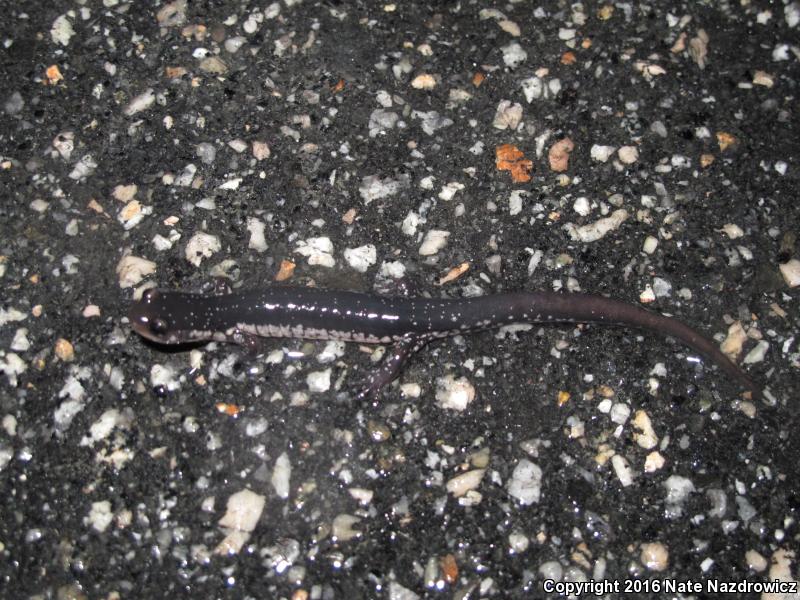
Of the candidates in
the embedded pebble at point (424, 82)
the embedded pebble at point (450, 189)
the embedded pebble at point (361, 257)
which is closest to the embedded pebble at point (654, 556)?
the embedded pebble at point (361, 257)

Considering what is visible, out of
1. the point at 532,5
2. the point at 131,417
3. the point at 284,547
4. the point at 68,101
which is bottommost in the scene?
the point at 284,547

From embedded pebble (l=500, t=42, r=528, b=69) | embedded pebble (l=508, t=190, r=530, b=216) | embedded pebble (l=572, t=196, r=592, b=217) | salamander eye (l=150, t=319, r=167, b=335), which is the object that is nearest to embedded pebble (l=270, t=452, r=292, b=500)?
salamander eye (l=150, t=319, r=167, b=335)

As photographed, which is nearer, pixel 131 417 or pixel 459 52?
pixel 131 417

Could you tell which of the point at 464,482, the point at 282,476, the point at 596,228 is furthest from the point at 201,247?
the point at 596,228

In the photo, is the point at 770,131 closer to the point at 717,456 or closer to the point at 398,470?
the point at 717,456

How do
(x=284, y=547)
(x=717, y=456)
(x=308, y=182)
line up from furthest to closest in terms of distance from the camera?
(x=308, y=182), (x=717, y=456), (x=284, y=547)

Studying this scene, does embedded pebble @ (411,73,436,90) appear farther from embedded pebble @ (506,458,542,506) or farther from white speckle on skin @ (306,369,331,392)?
embedded pebble @ (506,458,542,506)

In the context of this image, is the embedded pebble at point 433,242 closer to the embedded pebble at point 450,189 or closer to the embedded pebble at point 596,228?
the embedded pebble at point 450,189

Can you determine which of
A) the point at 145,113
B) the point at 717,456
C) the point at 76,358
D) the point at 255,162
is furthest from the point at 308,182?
the point at 717,456
